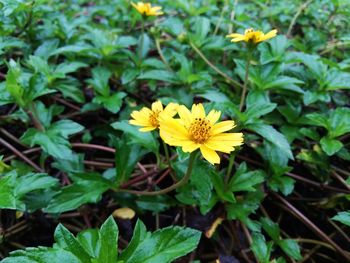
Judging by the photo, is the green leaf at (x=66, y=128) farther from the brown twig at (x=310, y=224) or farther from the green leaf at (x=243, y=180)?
the brown twig at (x=310, y=224)

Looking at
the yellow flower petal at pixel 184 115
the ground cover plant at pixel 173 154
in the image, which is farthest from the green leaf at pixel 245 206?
the yellow flower petal at pixel 184 115

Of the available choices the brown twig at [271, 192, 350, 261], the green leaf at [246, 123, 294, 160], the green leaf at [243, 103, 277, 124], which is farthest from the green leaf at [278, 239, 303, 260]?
the green leaf at [243, 103, 277, 124]

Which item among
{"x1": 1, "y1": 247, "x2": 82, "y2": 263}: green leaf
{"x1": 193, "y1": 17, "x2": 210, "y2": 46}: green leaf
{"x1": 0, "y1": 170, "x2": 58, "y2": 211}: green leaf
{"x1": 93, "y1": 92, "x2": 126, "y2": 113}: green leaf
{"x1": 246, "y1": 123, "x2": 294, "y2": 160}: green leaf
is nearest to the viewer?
{"x1": 1, "y1": 247, "x2": 82, "y2": 263}: green leaf

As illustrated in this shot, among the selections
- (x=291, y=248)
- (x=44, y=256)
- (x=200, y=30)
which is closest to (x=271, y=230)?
(x=291, y=248)

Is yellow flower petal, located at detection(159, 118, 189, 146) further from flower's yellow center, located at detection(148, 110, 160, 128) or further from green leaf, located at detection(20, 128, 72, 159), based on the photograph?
green leaf, located at detection(20, 128, 72, 159)

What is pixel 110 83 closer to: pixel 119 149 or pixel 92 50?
pixel 92 50

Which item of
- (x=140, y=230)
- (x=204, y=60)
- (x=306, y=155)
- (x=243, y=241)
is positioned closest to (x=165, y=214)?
(x=243, y=241)
